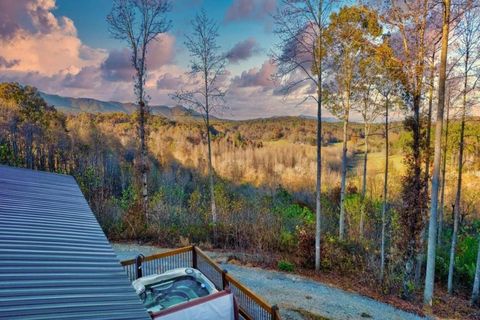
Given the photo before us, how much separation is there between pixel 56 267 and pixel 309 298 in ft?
24.8

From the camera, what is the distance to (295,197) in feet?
108

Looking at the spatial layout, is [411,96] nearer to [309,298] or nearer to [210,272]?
[309,298]

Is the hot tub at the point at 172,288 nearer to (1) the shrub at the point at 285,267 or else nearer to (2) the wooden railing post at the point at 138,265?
(2) the wooden railing post at the point at 138,265

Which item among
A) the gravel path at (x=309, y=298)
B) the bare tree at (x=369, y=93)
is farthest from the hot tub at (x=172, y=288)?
the bare tree at (x=369, y=93)

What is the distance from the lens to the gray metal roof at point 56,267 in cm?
182

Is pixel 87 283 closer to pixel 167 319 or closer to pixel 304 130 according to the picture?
pixel 167 319

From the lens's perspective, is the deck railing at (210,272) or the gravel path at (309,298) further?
the gravel path at (309,298)

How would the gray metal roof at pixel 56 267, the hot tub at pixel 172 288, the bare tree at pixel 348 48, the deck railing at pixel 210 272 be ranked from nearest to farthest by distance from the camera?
the gray metal roof at pixel 56 267
the deck railing at pixel 210 272
the hot tub at pixel 172 288
the bare tree at pixel 348 48

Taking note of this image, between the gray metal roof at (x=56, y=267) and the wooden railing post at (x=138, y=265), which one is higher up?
the gray metal roof at (x=56, y=267)

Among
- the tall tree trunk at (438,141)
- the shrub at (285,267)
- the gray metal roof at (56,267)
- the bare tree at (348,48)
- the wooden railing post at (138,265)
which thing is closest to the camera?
the gray metal roof at (56,267)

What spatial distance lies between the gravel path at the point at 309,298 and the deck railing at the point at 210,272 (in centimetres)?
195

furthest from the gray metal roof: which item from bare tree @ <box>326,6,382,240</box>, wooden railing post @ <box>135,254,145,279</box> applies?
bare tree @ <box>326,6,382,240</box>

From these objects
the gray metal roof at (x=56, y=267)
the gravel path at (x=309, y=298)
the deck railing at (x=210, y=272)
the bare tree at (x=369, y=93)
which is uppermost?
the bare tree at (x=369, y=93)

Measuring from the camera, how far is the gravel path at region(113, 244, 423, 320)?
25.7 feet
